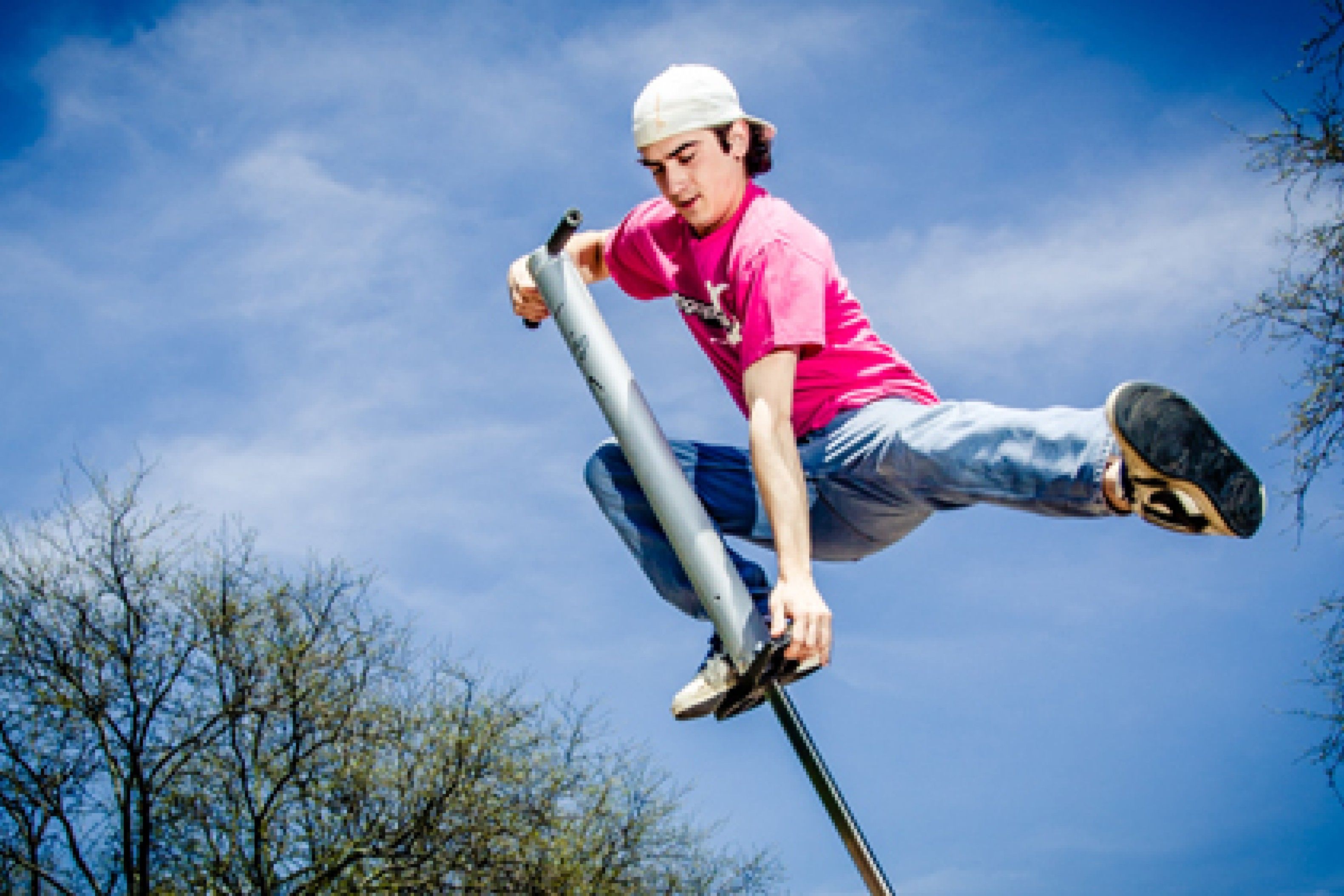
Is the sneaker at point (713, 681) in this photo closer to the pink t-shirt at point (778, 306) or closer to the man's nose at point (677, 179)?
the pink t-shirt at point (778, 306)

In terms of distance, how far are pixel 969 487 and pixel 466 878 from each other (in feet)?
43.5

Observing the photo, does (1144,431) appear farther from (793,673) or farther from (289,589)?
(289,589)

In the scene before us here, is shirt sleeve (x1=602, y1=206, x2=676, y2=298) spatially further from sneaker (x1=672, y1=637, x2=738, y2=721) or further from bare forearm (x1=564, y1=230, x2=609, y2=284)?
sneaker (x1=672, y1=637, x2=738, y2=721)

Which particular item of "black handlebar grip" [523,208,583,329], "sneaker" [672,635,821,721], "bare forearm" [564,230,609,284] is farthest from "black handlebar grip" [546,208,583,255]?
"sneaker" [672,635,821,721]

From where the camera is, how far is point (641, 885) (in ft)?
56.5

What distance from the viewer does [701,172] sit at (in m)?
3.29

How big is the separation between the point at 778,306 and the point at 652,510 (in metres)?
0.68

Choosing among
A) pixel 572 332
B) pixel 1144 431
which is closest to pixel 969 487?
pixel 1144 431

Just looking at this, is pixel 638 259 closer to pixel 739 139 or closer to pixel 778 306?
pixel 739 139

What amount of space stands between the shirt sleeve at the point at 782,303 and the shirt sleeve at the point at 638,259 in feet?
1.76

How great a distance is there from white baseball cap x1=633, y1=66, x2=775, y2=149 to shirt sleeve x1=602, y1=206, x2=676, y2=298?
1.62ft

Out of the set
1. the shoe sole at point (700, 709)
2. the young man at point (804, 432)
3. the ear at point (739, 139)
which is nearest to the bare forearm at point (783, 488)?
the young man at point (804, 432)

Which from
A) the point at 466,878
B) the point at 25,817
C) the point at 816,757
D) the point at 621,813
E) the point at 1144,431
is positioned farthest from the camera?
the point at 621,813

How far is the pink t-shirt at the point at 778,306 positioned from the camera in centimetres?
310
